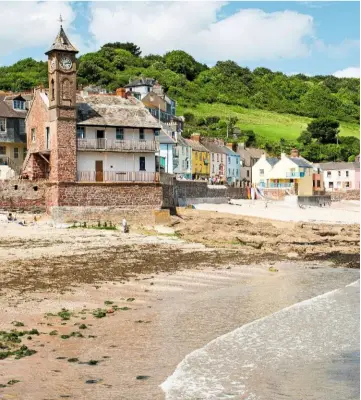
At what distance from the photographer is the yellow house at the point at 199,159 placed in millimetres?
74875

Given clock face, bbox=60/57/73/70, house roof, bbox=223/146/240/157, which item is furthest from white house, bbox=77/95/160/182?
house roof, bbox=223/146/240/157

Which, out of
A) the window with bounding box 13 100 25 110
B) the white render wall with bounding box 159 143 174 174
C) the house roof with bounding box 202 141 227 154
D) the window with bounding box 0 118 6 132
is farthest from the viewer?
the house roof with bounding box 202 141 227 154

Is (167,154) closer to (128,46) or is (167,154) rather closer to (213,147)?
(213,147)

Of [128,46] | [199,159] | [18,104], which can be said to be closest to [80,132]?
[18,104]

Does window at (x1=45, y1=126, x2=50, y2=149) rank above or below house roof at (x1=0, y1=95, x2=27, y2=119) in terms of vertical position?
below

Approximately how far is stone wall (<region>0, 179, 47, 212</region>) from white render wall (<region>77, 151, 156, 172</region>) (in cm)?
339

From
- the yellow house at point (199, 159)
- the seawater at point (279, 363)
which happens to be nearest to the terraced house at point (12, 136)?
the yellow house at point (199, 159)

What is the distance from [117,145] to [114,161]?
1.14 meters

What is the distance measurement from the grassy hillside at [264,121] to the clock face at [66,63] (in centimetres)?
7277

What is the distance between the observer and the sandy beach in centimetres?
1101

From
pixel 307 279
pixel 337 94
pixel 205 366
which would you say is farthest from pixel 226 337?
pixel 337 94

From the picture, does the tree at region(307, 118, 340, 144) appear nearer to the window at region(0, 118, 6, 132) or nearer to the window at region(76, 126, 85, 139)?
the window at region(0, 118, 6, 132)

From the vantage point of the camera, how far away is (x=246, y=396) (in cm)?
1004

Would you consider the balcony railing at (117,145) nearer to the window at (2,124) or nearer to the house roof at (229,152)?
the window at (2,124)
